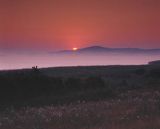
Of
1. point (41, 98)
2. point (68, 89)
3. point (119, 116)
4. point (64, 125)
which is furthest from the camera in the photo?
point (68, 89)

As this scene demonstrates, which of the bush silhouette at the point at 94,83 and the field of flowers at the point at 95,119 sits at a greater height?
the bush silhouette at the point at 94,83

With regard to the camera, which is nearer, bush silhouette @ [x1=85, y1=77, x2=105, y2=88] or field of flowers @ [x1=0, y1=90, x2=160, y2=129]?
field of flowers @ [x1=0, y1=90, x2=160, y2=129]

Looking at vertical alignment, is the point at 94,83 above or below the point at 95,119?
above

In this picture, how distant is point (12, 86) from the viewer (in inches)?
1359

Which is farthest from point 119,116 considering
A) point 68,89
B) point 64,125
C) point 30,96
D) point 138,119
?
point 68,89

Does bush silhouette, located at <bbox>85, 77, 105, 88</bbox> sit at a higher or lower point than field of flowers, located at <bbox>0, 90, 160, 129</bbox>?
higher

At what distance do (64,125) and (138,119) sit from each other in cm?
269

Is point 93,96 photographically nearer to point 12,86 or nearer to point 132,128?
point 12,86

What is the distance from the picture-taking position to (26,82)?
1426 inches

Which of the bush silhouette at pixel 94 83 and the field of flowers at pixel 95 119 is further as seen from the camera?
the bush silhouette at pixel 94 83

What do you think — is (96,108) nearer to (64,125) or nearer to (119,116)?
(119,116)

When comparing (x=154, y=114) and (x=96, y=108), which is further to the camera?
(x=96, y=108)

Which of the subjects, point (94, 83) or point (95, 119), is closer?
point (95, 119)

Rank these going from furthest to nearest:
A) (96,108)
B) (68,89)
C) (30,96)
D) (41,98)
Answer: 1. (68,89)
2. (30,96)
3. (41,98)
4. (96,108)
